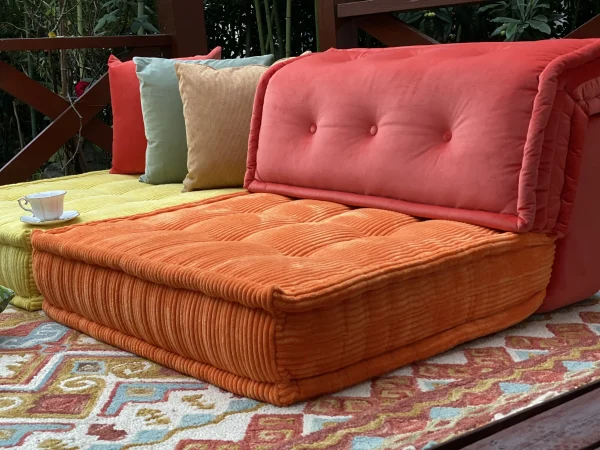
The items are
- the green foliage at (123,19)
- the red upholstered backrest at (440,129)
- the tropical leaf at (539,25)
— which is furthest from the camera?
the green foliage at (123,19)

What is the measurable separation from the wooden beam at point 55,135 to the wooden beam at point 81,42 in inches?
7.9

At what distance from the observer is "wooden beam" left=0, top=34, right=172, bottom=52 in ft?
12.6

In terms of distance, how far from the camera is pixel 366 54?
261 centimetres

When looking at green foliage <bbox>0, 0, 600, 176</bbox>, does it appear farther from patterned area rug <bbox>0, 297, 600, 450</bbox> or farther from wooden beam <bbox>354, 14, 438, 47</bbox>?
patterned area rug <bbox>0, 297, 600, 450</bbox>

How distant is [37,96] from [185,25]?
32.2 inches

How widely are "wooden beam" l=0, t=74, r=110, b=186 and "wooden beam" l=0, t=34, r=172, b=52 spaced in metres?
0.20

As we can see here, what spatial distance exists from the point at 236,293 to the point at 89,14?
12.6ft

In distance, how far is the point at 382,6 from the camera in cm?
349

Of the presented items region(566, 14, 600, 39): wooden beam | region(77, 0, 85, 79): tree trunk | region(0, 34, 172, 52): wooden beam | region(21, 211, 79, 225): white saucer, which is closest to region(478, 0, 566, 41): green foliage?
region(566, 14, 600, 39): wooden beam

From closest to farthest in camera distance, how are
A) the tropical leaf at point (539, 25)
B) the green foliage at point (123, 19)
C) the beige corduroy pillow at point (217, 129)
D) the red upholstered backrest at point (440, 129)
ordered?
the red upholstered backrest at point (440, 129)
the beige corduroy pillow at point (217, 129)
the tropical leaf at point (539, 25)
the green foliage at point (123, 19)

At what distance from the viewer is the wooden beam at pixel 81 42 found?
3838mm

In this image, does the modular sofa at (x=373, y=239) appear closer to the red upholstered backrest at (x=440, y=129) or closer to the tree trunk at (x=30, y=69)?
the red upholstered backrest at (x=440, y=129)

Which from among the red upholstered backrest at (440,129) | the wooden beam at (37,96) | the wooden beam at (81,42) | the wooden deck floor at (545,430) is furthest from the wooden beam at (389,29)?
the wooden deck floor at (545,430)

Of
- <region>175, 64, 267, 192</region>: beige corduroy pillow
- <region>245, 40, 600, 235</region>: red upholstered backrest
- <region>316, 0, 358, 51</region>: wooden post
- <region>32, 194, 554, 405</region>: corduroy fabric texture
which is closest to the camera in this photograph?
<region>32, 194, 554, 405</region>: corduroy fabric texture
